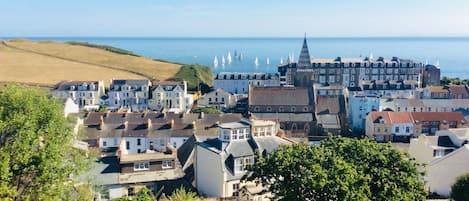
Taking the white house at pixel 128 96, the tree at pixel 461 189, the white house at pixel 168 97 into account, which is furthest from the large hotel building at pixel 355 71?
the tree at pixel 461 189

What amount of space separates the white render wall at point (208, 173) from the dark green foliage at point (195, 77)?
210 feet

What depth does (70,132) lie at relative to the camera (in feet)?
51.4

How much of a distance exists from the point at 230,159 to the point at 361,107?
3737 centimetres

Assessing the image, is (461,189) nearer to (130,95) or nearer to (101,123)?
(101,123)

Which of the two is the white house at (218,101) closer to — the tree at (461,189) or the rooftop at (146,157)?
the rooftop at (146,157)

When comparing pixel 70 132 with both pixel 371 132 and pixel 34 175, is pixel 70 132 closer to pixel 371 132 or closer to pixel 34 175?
pixel 34 175

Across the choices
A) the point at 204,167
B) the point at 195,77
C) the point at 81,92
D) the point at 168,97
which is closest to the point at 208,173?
the point at 204,167

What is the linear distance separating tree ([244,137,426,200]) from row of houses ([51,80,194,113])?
52.7 metres

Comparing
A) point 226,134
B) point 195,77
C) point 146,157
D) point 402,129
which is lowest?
point 402,129

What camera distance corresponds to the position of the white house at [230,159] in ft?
85.0

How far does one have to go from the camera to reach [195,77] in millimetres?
106000

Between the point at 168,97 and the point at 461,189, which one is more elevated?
the point at 461,189

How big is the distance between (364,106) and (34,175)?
50.8m

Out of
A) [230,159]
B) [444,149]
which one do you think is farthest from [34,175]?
[444,149]
